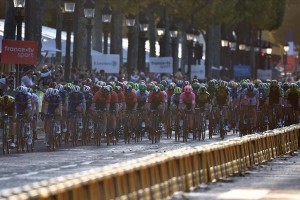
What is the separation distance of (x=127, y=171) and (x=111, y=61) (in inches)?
1613

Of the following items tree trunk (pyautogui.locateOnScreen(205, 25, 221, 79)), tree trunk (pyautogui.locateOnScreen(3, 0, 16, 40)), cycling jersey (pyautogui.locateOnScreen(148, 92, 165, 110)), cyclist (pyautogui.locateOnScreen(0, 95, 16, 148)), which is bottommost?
cyclist (pyautogui.locateOnScreen(0, 95, 16, 148))

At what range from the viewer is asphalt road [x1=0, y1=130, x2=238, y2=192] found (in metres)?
30.8

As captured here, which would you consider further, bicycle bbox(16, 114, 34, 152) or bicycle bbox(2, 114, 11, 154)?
bicycle bbox(16, 114, 34, 152)

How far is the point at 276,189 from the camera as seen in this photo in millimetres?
27406

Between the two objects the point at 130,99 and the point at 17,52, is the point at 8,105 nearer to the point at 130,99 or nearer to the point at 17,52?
the point at 17,52

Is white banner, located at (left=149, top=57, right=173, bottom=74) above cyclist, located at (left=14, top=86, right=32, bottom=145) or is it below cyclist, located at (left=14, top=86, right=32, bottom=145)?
above

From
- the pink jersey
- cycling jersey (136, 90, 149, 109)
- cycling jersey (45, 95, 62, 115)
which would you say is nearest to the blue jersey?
cycling jersey (45, 95, 62, 115)

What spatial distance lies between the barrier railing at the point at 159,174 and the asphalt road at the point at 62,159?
9.81ft

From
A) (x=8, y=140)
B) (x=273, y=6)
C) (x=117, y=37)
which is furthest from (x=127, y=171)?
(x=273, y=6)

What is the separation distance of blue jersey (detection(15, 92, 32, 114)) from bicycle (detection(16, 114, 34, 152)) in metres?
0.19

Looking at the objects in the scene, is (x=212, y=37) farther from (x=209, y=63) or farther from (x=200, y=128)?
(x=200, y=128)

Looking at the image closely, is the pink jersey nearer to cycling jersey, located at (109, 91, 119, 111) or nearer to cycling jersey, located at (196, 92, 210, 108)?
cycling jersey, located at (196, 92, 210, 108)

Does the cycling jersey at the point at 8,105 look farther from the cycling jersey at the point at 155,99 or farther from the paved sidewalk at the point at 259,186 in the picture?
the cycling jersey at the point at 155,99

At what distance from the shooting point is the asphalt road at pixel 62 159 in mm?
30812
